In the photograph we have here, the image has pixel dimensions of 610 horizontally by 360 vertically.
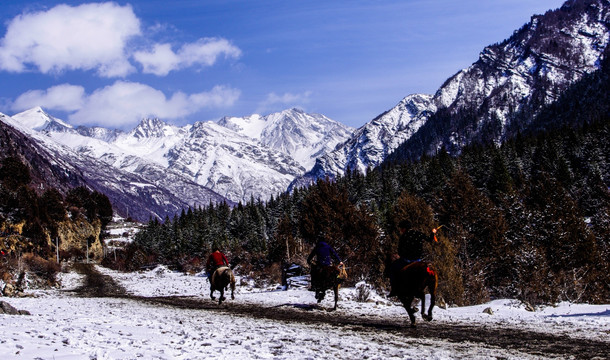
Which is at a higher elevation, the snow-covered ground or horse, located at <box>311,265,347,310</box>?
horse, located at <box>311,265,347,310</box>

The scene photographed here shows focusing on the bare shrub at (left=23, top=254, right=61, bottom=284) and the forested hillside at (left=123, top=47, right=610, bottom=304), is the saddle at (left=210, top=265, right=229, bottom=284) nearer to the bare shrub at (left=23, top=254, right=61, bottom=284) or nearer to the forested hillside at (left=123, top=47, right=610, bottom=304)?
the forested hillside at (left=123, top=47, right=610, bottom=304)

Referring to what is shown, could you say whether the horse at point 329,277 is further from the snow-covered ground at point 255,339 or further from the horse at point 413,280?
the horse at point 413,280

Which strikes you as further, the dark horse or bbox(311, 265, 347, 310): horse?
bbox(311, 265, 347, 310): horse

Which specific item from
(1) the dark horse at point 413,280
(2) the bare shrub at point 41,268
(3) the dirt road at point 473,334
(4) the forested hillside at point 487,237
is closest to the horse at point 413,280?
(1) the dark horse at point 413,280

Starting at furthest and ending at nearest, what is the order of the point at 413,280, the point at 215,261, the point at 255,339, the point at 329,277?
the point at 215,261 < the point at 329,277 < the point at 413,280 < the point at 255,339

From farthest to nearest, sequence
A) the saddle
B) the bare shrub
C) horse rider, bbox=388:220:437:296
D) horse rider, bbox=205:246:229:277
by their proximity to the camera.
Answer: the bare shrub → horse rider, bbox=205:246:229:277 → the saddle → horse rider, bbox=388:220:437:296

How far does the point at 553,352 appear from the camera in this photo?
809cm

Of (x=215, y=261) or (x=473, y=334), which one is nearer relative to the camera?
(x=473, y=334)

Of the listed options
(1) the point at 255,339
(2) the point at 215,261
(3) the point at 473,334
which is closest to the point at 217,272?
(2) the point at 215,261

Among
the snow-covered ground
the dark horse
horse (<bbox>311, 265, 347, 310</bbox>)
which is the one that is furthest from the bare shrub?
the dark horse

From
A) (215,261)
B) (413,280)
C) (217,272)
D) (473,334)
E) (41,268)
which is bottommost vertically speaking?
(41,268)

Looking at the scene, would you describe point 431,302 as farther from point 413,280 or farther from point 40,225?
point 40,225

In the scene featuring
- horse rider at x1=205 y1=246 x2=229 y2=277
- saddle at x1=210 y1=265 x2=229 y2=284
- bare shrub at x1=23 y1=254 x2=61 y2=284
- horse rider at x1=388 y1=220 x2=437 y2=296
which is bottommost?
bare shrub at x1=23 y1=254 x2=61 y2=284

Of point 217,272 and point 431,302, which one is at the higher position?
point 217,272
